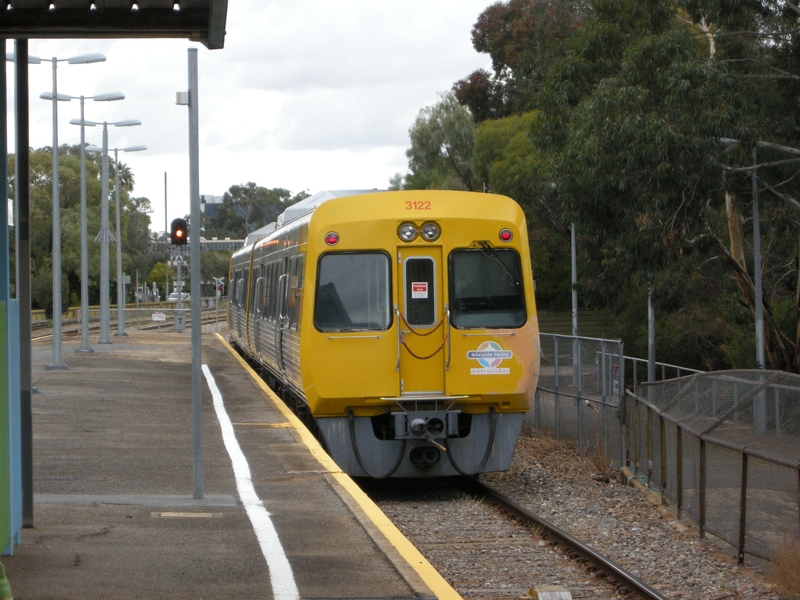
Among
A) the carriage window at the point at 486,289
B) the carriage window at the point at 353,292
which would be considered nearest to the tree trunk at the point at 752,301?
the carriage window at the point at 486,289

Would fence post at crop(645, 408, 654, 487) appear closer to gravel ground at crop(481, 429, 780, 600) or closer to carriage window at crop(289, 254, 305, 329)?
gravel ground at crop(481, 429, 780, 600)

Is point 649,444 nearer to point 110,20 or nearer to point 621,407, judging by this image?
point 621,407

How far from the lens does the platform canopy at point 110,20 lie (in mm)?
6219

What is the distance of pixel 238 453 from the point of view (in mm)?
11875

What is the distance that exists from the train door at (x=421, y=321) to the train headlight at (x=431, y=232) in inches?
4.6

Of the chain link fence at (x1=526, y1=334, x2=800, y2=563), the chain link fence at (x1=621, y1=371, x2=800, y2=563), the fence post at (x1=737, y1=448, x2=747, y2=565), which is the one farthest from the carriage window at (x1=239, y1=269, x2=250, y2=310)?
the fence post at (x1=737, y1=448, x2=747, y2=565)

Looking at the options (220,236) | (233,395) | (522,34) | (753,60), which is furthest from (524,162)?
(220,236)

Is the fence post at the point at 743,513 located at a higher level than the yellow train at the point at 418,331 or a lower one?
lower

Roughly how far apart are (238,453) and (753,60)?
17.6 meters

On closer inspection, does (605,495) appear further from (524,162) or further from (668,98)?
(524,162)

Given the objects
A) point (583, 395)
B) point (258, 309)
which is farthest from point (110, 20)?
point (258, 309)

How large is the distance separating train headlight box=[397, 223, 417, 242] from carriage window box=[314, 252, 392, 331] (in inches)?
11.5

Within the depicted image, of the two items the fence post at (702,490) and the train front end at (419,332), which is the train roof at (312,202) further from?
the fence post at (702,490)

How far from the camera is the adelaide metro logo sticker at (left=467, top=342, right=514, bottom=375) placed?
12438 mm
